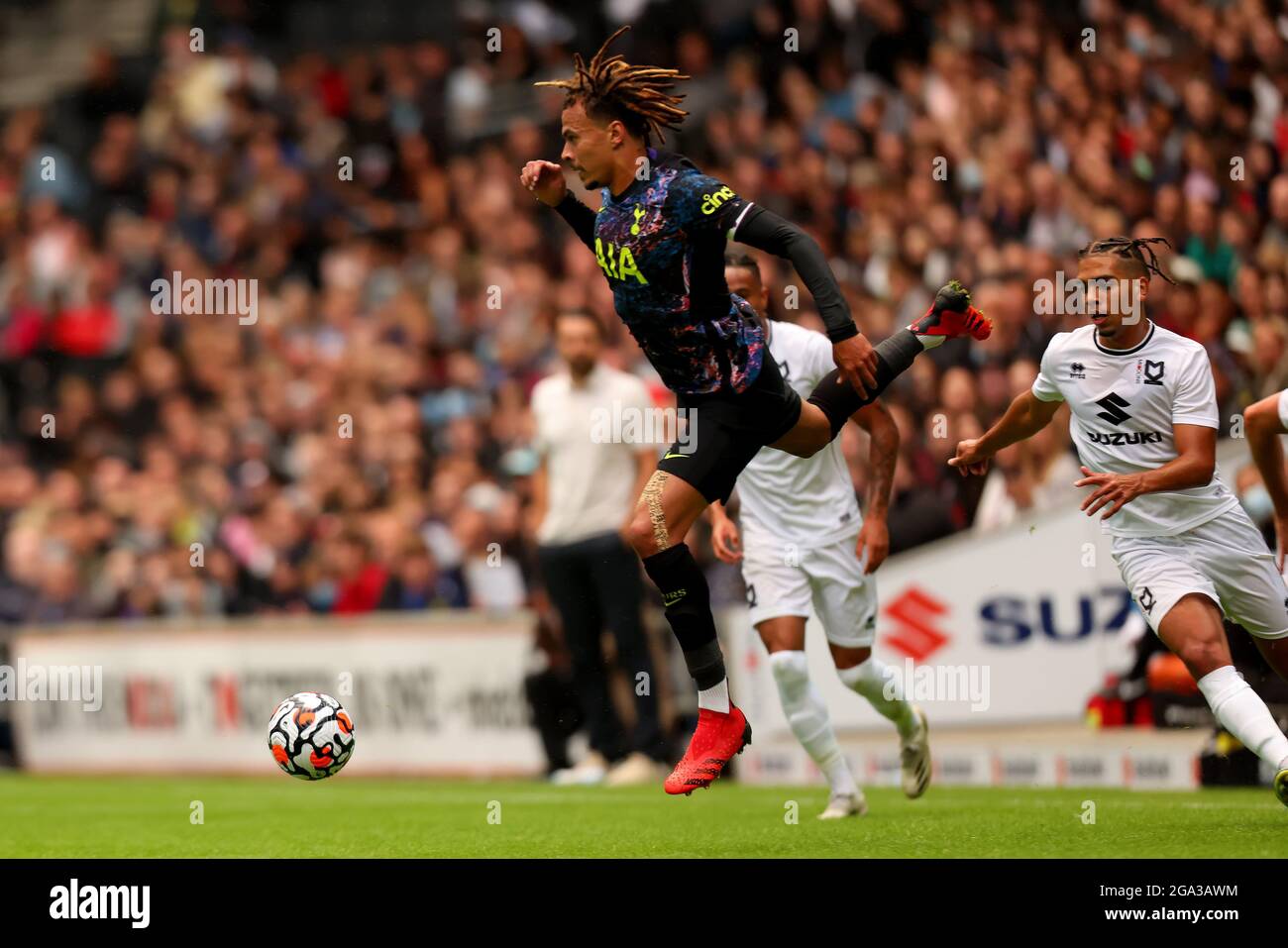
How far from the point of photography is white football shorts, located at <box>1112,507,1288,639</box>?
8055mm

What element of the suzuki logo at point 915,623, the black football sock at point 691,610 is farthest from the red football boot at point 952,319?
the suzuki logo at point 915,623

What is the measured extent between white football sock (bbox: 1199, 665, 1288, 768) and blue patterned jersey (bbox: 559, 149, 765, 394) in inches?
86.8

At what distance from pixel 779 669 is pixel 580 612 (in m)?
3.55

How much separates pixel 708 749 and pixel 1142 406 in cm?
227

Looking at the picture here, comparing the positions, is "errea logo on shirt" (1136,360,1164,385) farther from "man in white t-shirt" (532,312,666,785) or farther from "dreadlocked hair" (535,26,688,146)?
"man in white t-shirt" (532,312,666,785)

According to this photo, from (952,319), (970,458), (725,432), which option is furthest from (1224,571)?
(725,432)

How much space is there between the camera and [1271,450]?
311 inches

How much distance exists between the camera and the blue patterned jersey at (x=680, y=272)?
7.61 metres

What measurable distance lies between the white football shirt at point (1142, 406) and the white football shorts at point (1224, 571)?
0.06 meters

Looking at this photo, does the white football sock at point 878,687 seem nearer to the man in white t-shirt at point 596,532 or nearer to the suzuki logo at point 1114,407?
the suzuki logo at point 1114,407

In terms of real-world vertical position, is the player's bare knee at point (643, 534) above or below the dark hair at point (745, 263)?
below
